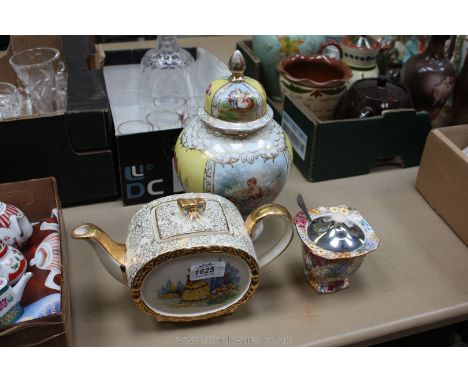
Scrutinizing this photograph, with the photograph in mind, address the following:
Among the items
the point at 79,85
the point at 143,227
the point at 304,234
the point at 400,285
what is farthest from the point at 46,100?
the point at 400,285

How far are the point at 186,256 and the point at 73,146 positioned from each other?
360 millimetres

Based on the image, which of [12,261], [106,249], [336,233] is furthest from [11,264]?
[336,233]

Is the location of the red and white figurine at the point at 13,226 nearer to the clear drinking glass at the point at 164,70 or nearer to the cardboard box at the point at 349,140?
the clear drinking glass at the point at 164,70

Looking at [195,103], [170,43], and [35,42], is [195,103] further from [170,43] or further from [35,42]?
[35,42]

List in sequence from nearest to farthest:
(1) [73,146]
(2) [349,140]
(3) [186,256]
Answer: (3) [186,256] < (1) [73,146] < (2) [349,140]

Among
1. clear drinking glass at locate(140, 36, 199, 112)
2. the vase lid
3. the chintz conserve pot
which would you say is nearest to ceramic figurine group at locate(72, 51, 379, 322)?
the chintz conserve pot

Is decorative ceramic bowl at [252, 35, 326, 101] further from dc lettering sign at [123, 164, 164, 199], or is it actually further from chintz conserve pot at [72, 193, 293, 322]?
chintz conserve pot at [72, 193, 293, 322]

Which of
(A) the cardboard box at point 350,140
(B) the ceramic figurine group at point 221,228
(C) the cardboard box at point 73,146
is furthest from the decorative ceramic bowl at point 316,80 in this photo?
(C) the cardboard box at point 73,146

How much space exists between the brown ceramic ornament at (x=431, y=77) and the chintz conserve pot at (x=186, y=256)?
1.81 ft

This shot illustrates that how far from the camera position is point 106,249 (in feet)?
2.13

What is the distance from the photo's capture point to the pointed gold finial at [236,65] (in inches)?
28.4

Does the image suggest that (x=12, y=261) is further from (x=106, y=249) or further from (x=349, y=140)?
(x=349, y=140)

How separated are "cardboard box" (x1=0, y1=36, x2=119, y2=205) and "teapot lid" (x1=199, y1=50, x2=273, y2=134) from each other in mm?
218

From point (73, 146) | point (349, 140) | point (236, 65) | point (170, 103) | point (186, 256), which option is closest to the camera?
point (186, 256)
